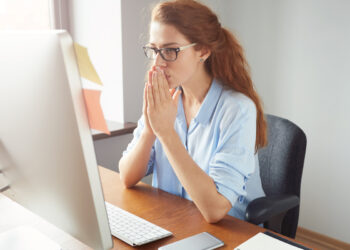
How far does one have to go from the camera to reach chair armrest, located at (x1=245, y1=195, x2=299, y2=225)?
40.7 inches

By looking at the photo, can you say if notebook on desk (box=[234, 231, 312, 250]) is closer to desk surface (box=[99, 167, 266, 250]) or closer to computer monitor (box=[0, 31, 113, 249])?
desk surface (box=[99, 167, 266, 250])

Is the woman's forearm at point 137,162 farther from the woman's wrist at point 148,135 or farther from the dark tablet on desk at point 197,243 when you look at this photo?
the dark tablet on desk at point 197,243

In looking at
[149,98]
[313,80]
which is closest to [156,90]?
[149,98]

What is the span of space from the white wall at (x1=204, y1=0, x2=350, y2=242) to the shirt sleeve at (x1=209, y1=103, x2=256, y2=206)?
1.00 metres

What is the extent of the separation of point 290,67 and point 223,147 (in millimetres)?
1205

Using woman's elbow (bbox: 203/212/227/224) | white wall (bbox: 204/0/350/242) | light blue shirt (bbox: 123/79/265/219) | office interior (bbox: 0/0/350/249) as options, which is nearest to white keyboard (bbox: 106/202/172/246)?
woman's elbow (bbox: 203/212/227/224)

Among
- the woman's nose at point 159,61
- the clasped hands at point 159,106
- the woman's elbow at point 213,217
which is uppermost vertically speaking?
the woman's nose at point 159,61

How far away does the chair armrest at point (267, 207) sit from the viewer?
1.03 meters

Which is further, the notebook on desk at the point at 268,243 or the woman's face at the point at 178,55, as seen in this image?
the woman's face at the point at 178,55

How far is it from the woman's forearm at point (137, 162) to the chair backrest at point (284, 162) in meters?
0.40

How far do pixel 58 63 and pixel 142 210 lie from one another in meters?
0.62

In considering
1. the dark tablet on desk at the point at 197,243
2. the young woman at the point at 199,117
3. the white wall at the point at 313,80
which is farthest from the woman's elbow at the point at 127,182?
the white wall at the point at 313,80

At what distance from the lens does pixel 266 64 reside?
2184mm

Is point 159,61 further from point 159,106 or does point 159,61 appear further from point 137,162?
point 137,162
